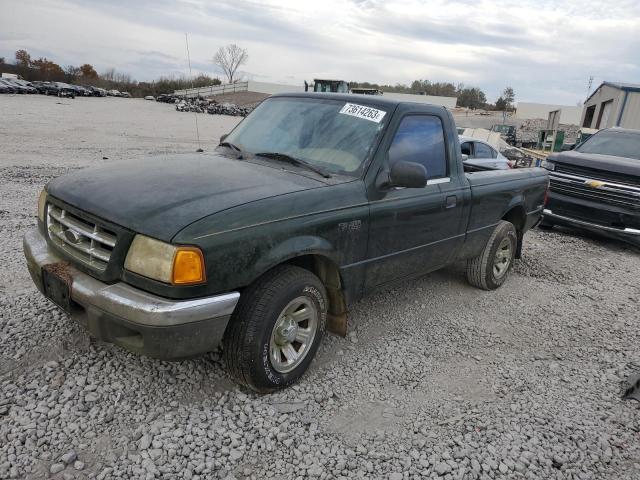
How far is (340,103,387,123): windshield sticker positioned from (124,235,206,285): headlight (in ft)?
6.13

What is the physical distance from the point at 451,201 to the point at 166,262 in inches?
104

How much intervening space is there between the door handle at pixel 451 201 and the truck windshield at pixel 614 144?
629 centimetres

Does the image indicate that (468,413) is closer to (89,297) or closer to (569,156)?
(89,297)

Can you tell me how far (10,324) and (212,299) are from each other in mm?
2008

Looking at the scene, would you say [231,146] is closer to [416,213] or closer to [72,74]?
[416,213]

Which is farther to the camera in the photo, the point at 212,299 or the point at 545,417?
the point at 545,417

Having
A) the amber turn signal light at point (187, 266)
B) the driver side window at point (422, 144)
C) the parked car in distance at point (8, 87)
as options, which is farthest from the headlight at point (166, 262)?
the parked car in distance at point (8, 87)

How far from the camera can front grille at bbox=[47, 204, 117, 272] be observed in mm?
2682

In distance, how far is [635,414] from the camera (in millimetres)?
Answer: 3344

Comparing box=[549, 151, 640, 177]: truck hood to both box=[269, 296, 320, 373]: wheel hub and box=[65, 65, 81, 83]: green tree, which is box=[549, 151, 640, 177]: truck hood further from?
box=[65, 65, 81, 83]: green tree

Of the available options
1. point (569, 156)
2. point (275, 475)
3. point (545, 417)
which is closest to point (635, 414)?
point (545, 417)

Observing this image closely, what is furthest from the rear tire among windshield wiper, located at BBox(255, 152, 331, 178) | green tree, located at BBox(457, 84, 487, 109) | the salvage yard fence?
green tree, located at BBox(457, 84, 487, 109)

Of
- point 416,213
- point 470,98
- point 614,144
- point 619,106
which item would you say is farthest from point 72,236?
point 470,98

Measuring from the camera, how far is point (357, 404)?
3178mm
